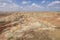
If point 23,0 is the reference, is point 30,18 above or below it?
below

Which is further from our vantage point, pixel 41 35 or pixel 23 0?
pixel 23 0

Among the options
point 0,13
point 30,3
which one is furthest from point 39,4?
point 0,13

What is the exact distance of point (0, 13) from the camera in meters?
3.92

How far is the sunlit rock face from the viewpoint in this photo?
3637 mm

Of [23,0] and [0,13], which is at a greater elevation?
[23,0]

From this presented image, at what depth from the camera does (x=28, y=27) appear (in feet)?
12.3

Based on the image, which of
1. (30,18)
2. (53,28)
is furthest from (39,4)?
(53,28)

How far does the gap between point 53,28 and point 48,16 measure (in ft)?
1.23

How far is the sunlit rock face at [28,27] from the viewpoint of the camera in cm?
364

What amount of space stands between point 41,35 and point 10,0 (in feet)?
4.54

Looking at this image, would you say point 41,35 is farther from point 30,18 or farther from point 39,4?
point 39,4

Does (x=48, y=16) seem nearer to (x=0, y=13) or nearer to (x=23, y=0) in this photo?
(x=23, y=0)

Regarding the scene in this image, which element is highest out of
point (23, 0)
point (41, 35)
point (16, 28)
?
point (23, 0)

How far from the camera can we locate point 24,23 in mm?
3848
